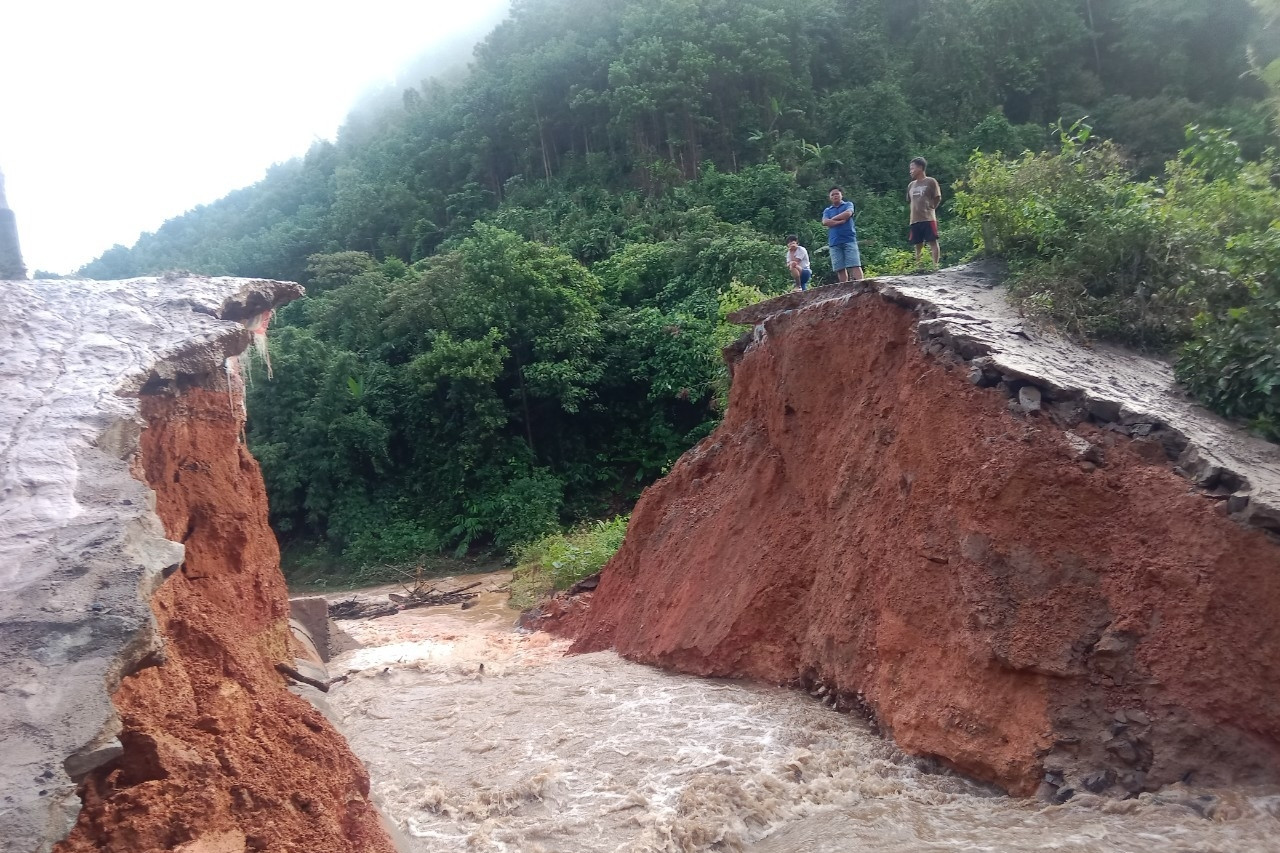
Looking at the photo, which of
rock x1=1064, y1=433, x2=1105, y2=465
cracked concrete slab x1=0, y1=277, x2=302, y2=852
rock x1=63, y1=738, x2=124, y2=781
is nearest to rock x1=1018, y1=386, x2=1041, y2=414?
rock x1=1064, y1=433, x2=1105, y2=465

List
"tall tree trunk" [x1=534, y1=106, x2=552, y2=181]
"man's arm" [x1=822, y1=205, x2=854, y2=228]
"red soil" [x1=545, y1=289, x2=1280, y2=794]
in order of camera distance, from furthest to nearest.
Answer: "tall tree trunk" [x1=534, y1=106, x2=552, y2=181], "man's arm" [x1=822, y1=205, x2=854, y2=228], "red soil" [x1=545, y1=289, x2=1280, y2=794]

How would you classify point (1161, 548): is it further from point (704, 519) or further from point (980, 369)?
point (704, 519)

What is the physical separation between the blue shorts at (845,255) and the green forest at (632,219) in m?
7.00

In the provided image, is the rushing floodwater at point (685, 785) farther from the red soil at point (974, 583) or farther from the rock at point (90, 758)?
the rock at point (90, 758)

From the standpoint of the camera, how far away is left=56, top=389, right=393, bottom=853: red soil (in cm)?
312

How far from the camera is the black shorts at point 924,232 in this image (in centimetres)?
959

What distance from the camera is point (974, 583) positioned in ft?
18.6

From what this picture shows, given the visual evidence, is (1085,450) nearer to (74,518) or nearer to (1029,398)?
(1029,398)

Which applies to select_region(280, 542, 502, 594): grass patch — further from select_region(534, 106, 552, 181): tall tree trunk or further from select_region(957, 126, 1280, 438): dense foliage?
select_region(534, 106, 552, 181): tall tree trunk

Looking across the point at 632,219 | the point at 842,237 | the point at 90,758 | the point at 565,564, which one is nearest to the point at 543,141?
the point at 632,219

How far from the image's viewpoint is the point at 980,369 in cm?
613

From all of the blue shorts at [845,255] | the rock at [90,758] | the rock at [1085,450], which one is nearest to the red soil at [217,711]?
the rock at [90,758]

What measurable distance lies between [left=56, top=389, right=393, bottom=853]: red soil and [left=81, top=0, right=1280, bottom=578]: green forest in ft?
44.8

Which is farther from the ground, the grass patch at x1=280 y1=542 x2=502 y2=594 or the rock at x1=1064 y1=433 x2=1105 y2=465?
the rock at x1=1064 y1=433 x2=1105 y2=465
